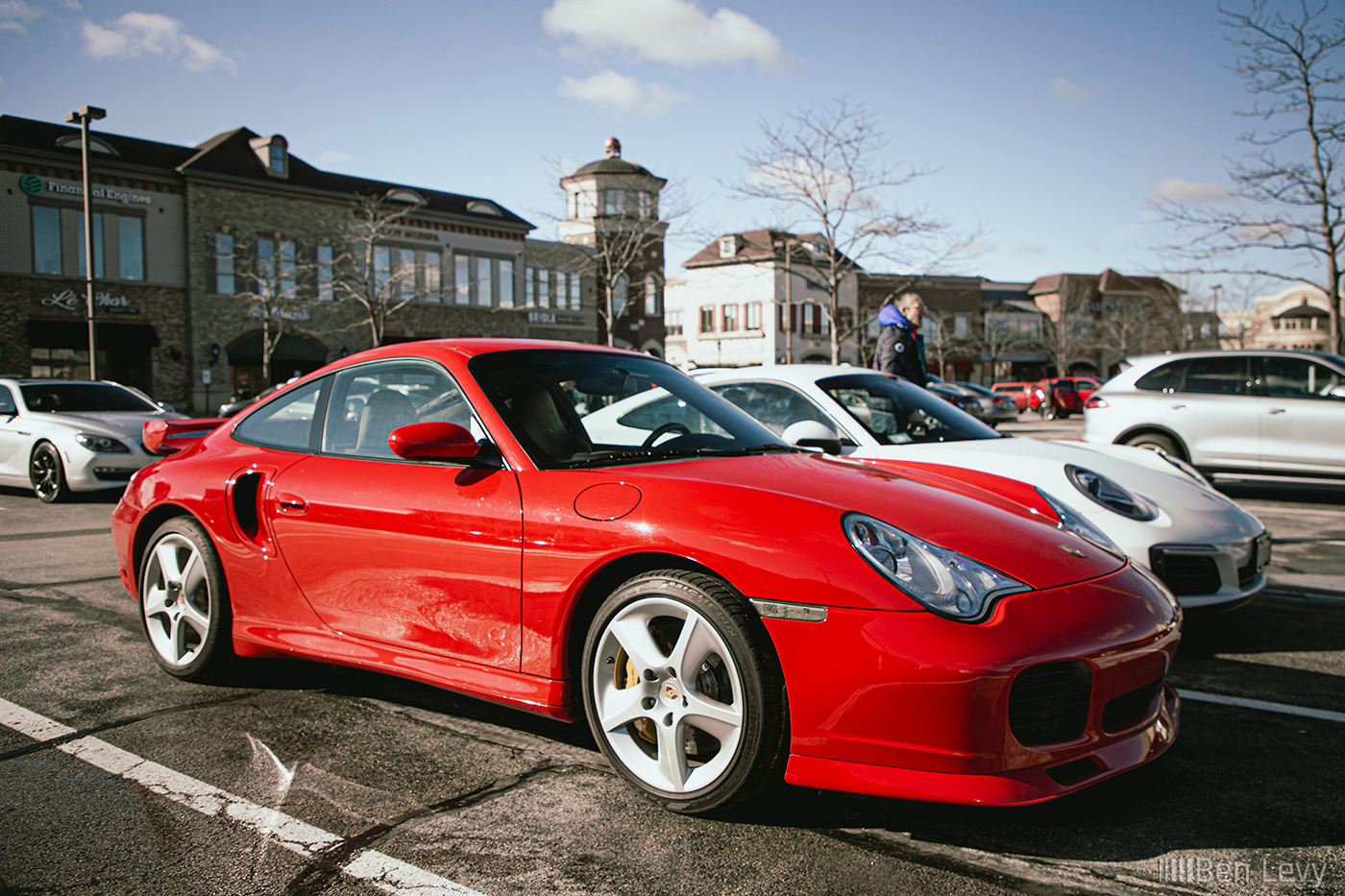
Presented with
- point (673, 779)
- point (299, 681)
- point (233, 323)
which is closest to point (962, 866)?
point (673, 779)

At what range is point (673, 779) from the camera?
2.52 m

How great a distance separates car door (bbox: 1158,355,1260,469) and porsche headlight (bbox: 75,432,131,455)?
11.5 metres

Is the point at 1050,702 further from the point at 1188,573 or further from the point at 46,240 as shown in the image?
the point at 46,240

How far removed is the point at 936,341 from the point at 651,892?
70.1 metres

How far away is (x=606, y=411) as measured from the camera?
11.3 ft

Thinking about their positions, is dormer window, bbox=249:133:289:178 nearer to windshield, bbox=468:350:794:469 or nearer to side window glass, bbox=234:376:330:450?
side window glass, bbox=234:376:330:450

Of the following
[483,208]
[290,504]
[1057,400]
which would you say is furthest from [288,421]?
[483,208]

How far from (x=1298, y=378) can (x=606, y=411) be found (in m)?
9.68

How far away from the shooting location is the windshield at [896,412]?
539 centimetres

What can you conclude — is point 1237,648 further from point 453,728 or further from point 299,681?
point 299,681

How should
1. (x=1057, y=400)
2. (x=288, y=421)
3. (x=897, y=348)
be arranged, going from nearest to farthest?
(x=288, y=421), (x=897, y=348), (x=1057, y=400)

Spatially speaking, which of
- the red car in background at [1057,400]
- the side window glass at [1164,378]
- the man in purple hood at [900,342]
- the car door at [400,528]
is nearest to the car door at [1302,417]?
the side window glass at [1164,378]

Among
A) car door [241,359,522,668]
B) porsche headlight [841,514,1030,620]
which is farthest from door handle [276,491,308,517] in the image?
porsche headlight [841,514,1030,620]

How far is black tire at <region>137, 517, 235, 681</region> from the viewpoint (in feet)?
12.0
